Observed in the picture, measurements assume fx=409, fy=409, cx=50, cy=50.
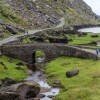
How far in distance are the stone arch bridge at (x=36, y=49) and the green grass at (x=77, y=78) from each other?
322 centimetres

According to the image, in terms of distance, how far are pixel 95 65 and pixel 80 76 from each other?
11356mm

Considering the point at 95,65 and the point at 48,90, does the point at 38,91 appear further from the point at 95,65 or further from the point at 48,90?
the point at 95,65

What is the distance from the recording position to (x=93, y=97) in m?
81.7

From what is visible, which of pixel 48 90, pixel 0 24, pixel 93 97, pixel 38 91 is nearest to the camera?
pixel 93 97

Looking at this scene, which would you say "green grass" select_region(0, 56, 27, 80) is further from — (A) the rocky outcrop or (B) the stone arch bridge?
(A) the rocky outcrop

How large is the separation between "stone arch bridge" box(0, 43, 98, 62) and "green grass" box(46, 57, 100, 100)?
3.22 m

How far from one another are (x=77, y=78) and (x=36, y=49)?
3844 cm

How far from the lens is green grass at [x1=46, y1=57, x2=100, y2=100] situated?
85.5 metres

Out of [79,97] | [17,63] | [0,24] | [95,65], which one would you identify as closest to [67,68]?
[95,65]

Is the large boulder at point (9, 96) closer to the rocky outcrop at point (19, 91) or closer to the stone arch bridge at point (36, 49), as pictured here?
the rocky outcrop at point (19, 91)

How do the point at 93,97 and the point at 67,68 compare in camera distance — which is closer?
the point at 93,97

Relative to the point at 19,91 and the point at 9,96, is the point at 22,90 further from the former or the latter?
the point at 9,96

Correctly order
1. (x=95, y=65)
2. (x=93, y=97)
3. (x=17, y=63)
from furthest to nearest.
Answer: (x=17, y=63) < (x=95, y=65) < (x=93, y=97)

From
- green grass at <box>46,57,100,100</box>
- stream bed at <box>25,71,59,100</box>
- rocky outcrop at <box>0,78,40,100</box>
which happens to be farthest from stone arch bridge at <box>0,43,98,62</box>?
rocky outcrop at <box>0,78,40,100</box>
